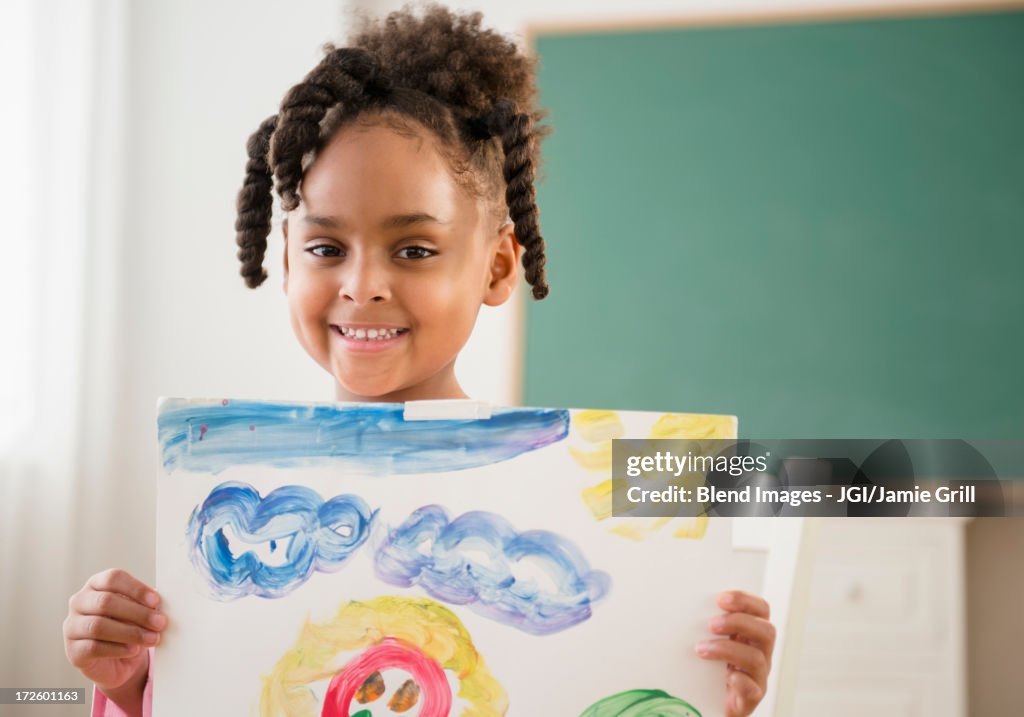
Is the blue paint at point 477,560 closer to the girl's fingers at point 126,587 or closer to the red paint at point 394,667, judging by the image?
the red paint at point 394,667

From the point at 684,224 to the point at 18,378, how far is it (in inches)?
51.9

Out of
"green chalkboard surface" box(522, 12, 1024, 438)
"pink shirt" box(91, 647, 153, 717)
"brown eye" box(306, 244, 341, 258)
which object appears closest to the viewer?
"pink shirt" box(91, 647, 153, 717)

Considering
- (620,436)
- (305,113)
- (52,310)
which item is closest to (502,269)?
(305,113)

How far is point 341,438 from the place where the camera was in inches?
28.5

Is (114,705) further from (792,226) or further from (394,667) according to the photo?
(792,226)

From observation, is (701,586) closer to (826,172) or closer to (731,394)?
→ (731,394)

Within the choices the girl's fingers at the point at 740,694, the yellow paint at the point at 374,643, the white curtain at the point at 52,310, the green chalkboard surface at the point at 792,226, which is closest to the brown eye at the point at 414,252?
the yellow paint at the point at 374,643

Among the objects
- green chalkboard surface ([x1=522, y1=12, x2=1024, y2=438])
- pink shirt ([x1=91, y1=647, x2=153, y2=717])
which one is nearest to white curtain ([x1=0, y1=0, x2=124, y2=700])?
green chalkboard surface ([x1=522, y1=12, x2=1024, y2=438])

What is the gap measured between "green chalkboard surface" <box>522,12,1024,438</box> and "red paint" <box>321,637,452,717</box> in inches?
55.4

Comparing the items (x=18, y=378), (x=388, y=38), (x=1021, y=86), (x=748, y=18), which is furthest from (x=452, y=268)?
(x=1021, y=86)

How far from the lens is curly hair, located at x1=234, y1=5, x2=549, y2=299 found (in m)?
0.93

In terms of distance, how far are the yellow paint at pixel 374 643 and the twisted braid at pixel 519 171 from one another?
0.37m

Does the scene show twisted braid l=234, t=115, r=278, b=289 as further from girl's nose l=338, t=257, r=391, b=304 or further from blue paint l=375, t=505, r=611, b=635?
blue paint l=375, t=505, r=611, b=635

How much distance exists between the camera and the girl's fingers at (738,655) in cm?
70
